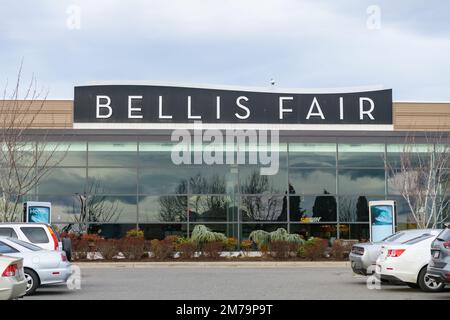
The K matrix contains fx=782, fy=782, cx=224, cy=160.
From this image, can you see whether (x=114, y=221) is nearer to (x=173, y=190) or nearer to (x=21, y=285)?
(x=173, y=190)

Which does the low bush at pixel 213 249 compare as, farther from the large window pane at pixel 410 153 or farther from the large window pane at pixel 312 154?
the large window pane at pixel 410 153

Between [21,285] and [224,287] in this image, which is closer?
→ [21,285]

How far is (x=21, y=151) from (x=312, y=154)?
13.5 m

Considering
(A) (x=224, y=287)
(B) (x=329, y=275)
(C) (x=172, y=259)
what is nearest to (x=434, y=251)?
(A) (x=224, y=287)

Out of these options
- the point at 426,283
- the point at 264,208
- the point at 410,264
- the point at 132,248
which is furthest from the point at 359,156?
the point at 426,283

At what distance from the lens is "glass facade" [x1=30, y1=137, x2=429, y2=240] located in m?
36.4

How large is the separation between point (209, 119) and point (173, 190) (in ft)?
12.5

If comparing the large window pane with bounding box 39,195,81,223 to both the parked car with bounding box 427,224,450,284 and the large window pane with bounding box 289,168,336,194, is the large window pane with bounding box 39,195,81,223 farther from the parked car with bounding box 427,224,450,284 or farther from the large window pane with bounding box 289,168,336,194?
the parked car with bounding box 427,224,450,284

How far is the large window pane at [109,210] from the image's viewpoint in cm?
3634

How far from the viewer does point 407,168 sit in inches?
1442

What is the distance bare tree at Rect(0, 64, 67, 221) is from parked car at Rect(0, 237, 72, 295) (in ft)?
46.7

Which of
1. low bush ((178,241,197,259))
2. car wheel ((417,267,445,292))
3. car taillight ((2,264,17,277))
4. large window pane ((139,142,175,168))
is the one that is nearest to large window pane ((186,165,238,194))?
large window pane ((139,142,175,168))

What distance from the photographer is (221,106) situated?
35875 mm

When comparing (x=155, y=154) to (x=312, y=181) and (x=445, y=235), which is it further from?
(x=445, y=235)
